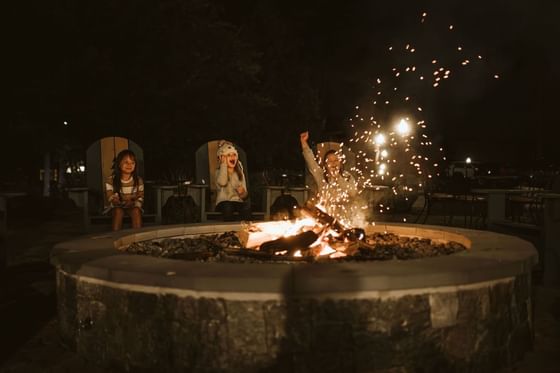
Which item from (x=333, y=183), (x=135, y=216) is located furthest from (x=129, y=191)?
(x=333, y=183)

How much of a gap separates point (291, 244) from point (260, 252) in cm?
22

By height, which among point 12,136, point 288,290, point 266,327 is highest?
point 12,136

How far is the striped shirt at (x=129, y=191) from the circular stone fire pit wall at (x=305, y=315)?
3141mm

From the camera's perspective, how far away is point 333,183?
21.6 feet

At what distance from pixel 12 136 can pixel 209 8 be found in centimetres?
681

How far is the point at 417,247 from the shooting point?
4.27m

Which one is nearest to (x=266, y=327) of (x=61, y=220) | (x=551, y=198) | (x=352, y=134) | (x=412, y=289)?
(x=412, y=289)

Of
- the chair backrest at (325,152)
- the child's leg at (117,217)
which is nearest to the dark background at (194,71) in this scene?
the chair backrest at (325,152)

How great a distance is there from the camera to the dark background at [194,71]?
1102 cm

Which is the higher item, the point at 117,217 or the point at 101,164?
the point at 101,164

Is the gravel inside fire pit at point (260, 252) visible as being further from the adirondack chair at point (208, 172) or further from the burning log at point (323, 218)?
the adirondack chair at point (208, 172)

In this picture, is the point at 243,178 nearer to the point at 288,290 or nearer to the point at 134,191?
the point at 134,191

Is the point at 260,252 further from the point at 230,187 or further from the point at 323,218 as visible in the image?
the point at 230,187

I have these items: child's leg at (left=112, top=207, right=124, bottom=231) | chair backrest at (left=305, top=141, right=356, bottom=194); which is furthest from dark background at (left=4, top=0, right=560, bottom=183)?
child's leg at (left=112, top=207, right=124, bottom=231)
